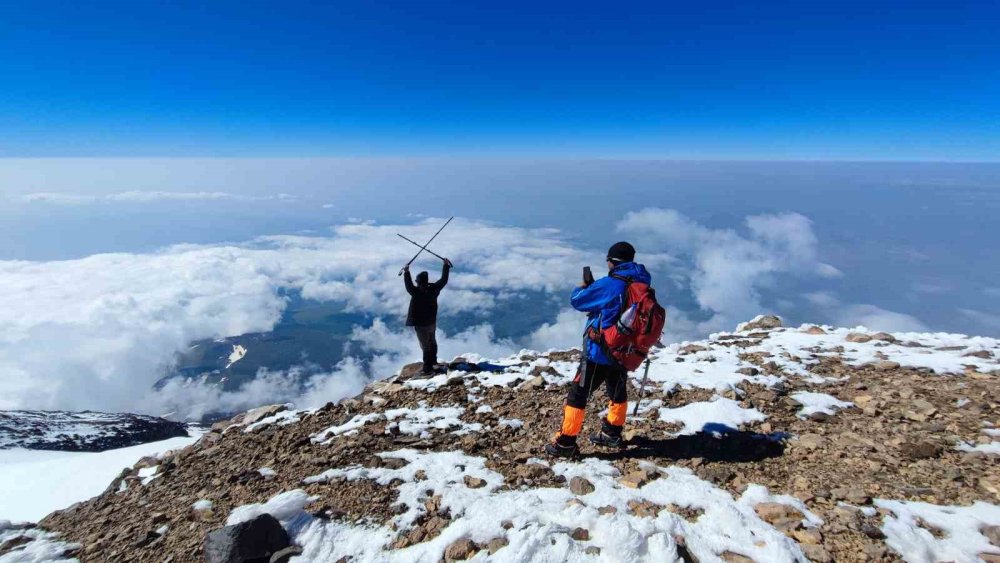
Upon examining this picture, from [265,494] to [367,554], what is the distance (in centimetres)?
209

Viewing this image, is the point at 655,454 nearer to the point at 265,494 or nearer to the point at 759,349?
the point at 265,494

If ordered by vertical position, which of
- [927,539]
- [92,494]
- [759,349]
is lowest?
[92,494]

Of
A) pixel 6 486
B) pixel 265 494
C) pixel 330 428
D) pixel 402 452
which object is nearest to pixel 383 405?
pixel 330 428

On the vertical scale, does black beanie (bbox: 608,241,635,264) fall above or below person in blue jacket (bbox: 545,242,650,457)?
above

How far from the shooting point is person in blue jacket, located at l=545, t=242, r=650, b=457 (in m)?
6.02

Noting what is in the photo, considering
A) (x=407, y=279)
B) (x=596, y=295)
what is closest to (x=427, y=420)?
(x=407, y=279)

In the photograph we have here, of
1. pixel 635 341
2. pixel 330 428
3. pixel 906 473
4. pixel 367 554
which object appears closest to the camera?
pixel 367 554

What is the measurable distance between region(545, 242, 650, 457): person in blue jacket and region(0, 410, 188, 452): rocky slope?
199 ft

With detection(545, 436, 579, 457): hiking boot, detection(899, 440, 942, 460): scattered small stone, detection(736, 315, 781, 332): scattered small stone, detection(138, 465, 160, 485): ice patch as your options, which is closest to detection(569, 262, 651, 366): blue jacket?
detection(545, 436, 579, 457): hiking boot

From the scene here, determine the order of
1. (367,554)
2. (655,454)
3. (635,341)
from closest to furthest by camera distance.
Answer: (367,554), (635,341), (655,454)

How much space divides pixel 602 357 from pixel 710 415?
9.63 ft

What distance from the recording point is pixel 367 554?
429 centimetres

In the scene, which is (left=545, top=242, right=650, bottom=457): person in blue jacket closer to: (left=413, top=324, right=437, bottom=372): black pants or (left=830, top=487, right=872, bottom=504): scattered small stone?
(left=830, top=487, right=872, bottom=504): scattered small stone

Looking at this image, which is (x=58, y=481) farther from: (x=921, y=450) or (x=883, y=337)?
(x=883, y=337)
